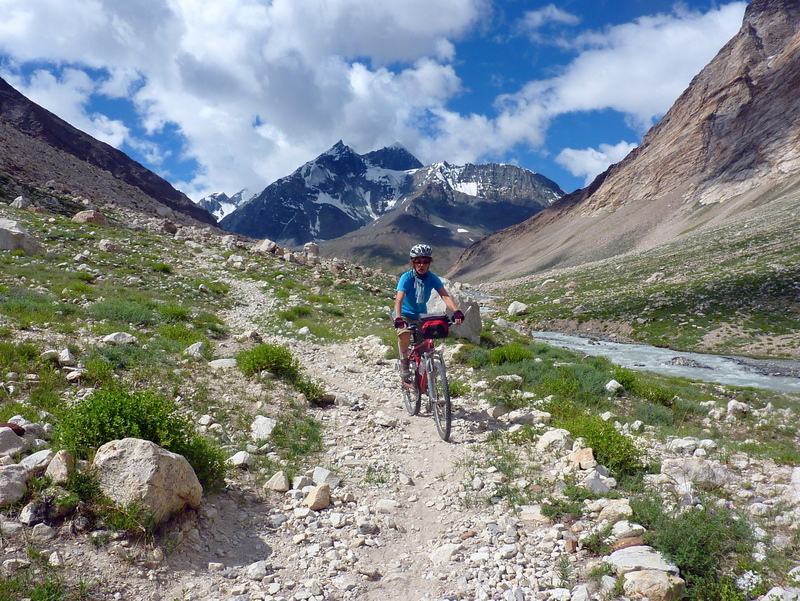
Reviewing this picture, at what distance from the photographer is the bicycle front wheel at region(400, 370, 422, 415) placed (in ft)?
28.6

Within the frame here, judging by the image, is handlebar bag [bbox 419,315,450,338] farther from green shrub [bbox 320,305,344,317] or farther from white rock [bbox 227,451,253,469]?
green shrub [bbox 320,305,344,317]

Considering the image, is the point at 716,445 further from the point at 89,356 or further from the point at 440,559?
the point at 89,356

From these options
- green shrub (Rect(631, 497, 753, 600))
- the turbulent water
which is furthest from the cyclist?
the turbulent water

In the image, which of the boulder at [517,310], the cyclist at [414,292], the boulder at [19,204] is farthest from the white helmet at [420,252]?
the boulder at [517,310]

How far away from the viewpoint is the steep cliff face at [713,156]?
107312 mm

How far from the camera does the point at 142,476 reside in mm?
4223

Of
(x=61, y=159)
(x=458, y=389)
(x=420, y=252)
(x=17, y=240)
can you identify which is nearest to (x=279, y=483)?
(x=420, y=252)

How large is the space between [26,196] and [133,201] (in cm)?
2281

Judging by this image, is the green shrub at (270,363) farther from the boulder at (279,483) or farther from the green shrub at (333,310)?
the green shrub at (333,310)

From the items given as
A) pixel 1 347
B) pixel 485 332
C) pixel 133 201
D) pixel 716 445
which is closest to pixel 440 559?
pixel 716 445

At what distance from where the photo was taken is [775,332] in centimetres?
3195

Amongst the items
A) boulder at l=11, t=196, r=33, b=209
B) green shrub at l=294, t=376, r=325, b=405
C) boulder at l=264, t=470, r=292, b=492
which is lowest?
boulder at l=264, t=470, r=292, b=492

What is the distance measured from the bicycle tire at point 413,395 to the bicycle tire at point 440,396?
1.76 ft

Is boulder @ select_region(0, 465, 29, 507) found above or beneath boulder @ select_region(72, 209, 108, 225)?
beneath
